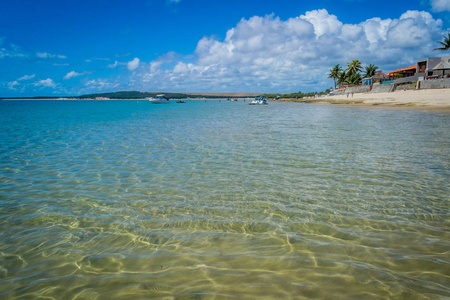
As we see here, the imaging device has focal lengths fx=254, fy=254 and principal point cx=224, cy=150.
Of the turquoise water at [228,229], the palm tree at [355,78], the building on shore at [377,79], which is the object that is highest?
the palm tree at [355,78]

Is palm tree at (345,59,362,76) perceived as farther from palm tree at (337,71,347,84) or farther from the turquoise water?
the turquoise water

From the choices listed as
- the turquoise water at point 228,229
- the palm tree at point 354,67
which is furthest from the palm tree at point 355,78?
the turquoise water at point 228,229

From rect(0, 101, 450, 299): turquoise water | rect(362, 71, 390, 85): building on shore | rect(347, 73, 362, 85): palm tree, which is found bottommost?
rect(0, 101, 450, 299): turquoise water

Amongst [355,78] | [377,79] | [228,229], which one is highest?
[355,78]

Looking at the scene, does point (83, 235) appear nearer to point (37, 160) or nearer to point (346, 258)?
point (346, 258)

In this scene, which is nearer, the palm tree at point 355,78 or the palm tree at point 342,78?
the palm tree at point 355,78

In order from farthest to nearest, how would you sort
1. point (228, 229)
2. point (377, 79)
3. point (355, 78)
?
point (355, 78), point (377, 79), point (228, 229)

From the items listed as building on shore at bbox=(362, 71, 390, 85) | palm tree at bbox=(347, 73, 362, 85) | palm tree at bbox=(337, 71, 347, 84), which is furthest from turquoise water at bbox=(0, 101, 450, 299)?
palm tree at bbox=(337, 71, 347, 84)

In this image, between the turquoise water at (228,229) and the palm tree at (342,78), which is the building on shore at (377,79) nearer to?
the palm tree at (342,78)

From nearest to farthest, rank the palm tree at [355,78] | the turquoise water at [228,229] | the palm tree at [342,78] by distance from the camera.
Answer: the turquoise water at [228,229] < the palm tree at [355,78] < the palm tree at [342,78]

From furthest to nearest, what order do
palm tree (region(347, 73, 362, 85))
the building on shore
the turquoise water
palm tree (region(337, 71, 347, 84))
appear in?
palm tree (region(337, 71, 347, 84)), palm tree (region(347, 73, 362, 85)), the building on shore, the turquoise water

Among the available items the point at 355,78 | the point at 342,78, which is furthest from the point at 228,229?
the point at 342,78

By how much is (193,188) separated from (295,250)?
12.3 ft

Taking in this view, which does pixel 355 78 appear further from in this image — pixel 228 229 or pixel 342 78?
pixel 228 229
